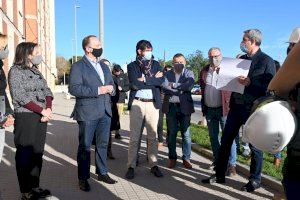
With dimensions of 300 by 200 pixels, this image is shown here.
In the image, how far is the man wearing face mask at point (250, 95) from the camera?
4867mm

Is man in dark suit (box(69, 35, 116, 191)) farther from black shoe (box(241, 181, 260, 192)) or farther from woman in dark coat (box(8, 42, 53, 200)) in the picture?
black shoe (box(241, 181, 260, 192))

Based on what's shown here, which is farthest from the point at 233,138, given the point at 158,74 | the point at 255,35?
Answer: the point at 158,74

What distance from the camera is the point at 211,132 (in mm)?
6129

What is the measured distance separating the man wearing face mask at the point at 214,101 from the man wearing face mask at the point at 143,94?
28.6 inches

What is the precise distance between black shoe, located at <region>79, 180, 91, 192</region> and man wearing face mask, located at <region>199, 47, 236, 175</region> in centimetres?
199

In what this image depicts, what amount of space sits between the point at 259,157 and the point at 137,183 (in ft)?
5.92

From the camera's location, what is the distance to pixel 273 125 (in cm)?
198

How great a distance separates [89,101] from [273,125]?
150 inches

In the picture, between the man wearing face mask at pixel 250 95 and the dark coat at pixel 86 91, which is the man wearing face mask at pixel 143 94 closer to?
the dark coat at pixel 86 91

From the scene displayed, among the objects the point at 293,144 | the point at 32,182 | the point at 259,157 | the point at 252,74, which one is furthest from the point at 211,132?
the point at 293,144

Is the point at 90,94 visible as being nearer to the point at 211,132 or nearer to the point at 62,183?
the point at 62,183

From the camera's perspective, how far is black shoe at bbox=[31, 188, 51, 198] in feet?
16.1

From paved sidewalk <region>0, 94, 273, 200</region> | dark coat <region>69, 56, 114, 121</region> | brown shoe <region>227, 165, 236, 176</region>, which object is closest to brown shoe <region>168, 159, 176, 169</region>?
paved sidewalk <region>0, 94, 273, 200</region>

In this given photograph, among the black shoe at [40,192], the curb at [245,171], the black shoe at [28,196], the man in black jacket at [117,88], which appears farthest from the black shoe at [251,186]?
the man in black jacket at [117,88]
